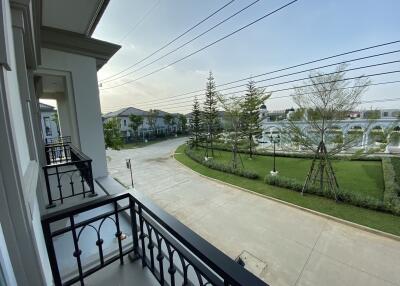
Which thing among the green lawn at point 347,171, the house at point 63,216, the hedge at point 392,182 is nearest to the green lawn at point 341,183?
the green lawn at point 347,171

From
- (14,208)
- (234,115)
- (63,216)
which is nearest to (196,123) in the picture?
(234,115)

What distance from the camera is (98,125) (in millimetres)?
5121

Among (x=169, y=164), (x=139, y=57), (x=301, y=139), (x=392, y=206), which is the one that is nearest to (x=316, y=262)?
(x=392, y=206)

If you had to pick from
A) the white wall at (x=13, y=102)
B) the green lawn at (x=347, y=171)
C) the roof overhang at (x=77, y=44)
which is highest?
the roof overhang at (x=77, y=44)

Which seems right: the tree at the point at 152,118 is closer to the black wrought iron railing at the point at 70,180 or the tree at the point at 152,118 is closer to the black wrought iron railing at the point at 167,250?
the black wrought iron railing at the point at 70,180

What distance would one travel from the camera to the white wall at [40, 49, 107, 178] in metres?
4.51

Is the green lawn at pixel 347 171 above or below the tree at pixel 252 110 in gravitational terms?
below

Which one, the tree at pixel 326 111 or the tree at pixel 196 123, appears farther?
the tree at pixel 196 123

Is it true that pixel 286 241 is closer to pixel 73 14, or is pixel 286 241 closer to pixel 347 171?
pixel 73 14

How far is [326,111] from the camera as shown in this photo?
708 centimetres

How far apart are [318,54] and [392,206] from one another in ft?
18.7

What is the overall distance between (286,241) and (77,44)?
721cm

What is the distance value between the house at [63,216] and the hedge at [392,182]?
7501mm

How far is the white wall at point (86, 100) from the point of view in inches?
178
